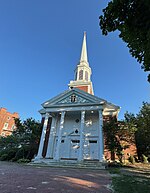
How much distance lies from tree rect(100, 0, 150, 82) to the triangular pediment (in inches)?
497

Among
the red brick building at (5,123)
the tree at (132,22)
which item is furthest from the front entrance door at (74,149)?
the red brick building at (5,123)

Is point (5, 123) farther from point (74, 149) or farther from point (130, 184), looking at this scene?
point (130, 184)

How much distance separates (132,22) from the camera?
441 centimetres

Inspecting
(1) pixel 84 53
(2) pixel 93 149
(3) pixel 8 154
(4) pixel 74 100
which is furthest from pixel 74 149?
(1) pixel 84 53

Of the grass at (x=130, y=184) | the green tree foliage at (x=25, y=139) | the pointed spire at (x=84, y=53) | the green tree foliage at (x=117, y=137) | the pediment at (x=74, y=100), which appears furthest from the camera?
the pointed spire at (x=84, y=53)

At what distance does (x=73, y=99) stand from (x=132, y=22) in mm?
15035

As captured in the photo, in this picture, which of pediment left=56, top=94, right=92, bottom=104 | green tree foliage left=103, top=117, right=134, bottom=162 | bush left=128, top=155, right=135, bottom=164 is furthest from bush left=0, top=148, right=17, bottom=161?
bush left=128, top=155, right=135, bottom=164

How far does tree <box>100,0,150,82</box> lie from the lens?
4.10 m

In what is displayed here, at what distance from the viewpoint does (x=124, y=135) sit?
1620 cm

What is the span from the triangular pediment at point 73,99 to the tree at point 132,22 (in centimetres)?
1261

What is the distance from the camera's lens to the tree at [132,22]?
4.10 m

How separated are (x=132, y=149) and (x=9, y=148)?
1710 centimetres

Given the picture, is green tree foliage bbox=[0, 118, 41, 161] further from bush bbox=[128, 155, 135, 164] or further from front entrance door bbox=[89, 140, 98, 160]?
bush bbox=[128, 155, 135, 164]

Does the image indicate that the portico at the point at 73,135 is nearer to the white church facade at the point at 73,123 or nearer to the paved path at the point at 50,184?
the white church facade at the point at 73,123
